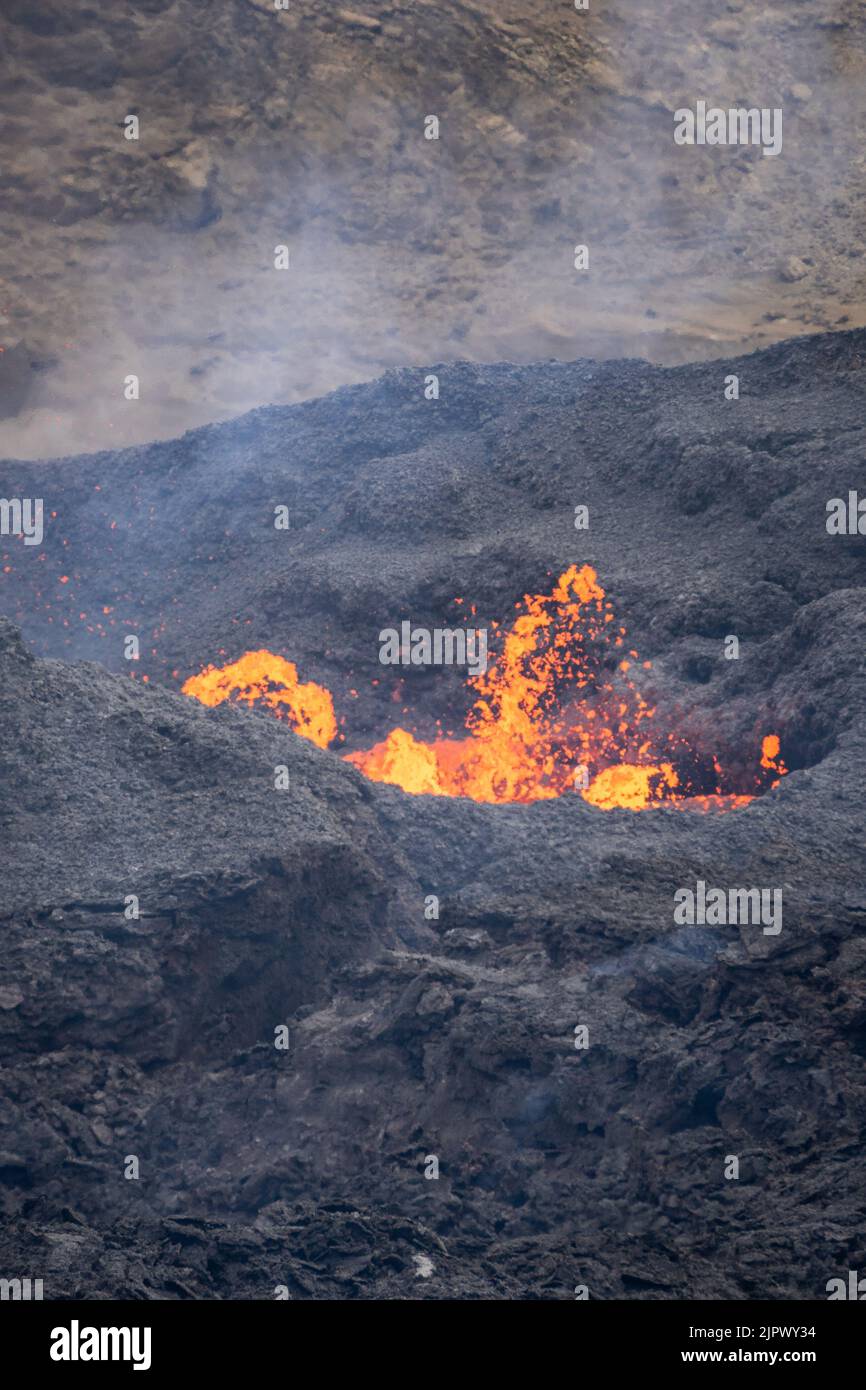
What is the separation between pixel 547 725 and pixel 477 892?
14.7 ft

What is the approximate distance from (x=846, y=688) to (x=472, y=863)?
163 inches

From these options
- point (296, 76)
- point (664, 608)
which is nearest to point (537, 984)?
point (664, 608)

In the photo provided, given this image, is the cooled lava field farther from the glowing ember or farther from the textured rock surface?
the textured rock surface

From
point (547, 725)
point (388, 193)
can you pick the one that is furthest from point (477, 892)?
point (388, 193)

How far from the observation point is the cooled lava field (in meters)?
10.4

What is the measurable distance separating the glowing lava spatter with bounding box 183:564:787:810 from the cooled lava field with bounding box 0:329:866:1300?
0.14 ft

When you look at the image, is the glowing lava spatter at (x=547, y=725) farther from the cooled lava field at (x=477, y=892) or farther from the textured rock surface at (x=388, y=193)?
the textured rock surface at (x=388, y=193)

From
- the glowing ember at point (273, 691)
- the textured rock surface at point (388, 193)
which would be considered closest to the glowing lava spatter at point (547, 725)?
the glowing ember at point (273, 691)

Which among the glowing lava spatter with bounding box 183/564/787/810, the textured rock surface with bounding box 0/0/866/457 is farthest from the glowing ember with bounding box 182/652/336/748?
the textured rock surface with bounding box 0/0/866/457

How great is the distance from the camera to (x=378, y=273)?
32.4 meters

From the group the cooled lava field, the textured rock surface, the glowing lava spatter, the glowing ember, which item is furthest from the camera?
the textured rock surface

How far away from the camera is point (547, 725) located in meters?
18.0

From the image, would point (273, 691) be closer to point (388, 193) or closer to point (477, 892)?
point (477, 892)

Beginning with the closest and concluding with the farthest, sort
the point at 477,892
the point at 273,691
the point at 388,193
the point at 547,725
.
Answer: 1. the point at 477,892
2. the point at 547,725
3. the point at 273,691
4. the point at 388,193
